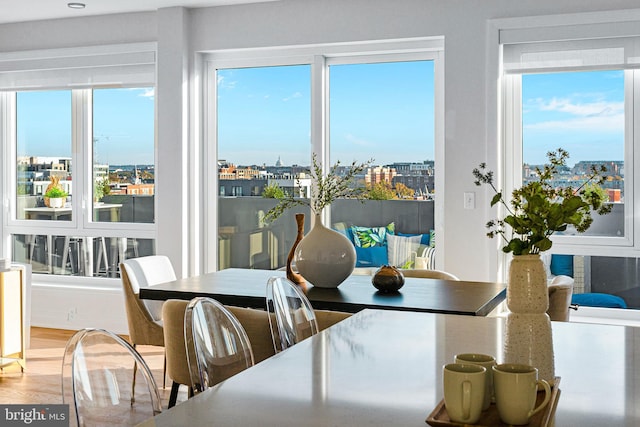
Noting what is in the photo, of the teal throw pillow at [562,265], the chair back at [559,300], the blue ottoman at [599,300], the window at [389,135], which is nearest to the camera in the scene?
the chair back at [559,300]

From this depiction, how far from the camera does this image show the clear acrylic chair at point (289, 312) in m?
2.22

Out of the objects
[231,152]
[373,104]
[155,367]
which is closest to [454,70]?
[373,104]

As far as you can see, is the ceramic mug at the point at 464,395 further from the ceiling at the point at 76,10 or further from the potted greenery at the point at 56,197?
the potted greenery at the point at 56,197

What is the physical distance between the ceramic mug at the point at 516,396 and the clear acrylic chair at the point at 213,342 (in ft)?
2.40

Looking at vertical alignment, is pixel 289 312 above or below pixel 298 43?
below

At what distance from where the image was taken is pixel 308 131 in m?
5.64

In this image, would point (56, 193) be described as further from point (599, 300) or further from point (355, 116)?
point (599, 300)

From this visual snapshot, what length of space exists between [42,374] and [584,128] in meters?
3.94

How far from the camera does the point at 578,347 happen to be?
174cm

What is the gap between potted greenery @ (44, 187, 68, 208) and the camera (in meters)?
6.50

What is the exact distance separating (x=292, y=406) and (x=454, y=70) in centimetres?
413

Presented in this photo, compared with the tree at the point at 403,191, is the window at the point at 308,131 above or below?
above

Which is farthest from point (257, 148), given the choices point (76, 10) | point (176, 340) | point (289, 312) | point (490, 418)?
point (490, 418)

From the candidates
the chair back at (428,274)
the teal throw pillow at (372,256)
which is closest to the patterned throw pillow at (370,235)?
the teal throw pillow at (372,256)
